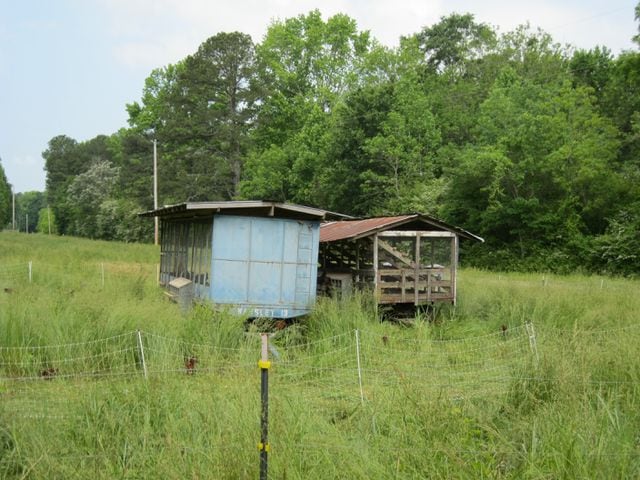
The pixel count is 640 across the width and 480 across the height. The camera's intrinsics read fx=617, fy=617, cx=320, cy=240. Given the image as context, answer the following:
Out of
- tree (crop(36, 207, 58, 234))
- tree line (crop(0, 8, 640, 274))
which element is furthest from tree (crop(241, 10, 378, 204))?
tree (crop(36, 207, 58, 234))

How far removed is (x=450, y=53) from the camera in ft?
171

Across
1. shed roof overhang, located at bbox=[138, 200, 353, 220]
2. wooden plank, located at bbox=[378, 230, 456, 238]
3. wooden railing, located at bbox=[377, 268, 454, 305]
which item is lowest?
wooden railing, located at bbox=[377, 268, 454, 305]

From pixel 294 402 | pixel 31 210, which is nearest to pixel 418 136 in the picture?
pixel 294 402

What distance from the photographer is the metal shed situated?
13375mm

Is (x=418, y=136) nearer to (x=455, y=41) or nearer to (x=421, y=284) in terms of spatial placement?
(x=455, y=41)

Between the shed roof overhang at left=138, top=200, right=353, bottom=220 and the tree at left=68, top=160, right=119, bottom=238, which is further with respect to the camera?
the tree at left=68, top=160, right=119, bottom=238

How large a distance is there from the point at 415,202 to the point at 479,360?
26.9 metres

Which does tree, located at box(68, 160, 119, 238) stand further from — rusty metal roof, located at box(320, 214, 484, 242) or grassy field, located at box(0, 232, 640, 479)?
grassy field, located at box(0, 232, 640, 479)

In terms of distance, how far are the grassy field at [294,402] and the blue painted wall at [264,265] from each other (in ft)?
7.07

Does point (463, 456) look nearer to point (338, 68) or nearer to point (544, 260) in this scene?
point (544, 260)

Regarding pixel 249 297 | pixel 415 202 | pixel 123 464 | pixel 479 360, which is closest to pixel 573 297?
pixel 479 360

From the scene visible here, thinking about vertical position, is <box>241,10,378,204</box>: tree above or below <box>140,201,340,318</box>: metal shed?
above

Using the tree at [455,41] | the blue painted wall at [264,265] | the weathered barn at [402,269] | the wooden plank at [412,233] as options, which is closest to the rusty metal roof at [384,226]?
the weathered barn at [402,269]

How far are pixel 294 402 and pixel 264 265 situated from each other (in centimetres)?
809
